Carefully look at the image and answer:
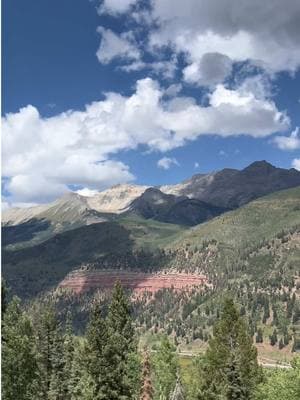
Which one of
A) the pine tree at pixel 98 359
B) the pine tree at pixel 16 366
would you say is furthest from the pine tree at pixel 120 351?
the pine tree at pixel 16 366

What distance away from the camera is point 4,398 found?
60531mm

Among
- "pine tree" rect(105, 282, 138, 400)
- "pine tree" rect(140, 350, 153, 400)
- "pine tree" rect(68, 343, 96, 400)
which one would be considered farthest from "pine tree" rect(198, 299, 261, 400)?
"pine tree" rect(68, 343, 96, 400)

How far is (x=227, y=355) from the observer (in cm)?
8688

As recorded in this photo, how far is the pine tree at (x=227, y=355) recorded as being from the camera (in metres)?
87.2

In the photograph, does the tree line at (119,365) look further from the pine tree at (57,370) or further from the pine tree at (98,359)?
the pine tree at (57,370)

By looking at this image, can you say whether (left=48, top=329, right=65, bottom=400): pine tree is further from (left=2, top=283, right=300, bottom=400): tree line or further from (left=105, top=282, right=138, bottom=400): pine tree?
(left=105, top=282, right=138, bottom=400): pine tree

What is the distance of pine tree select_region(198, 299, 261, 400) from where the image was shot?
87.2m

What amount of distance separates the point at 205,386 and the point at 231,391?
438 inches

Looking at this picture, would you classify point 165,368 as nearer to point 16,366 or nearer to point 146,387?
point 146,387

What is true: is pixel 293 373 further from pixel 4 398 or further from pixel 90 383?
pixel 4 398

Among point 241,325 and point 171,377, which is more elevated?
point 241,325

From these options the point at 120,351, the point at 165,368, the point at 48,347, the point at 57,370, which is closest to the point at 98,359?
the point at 120,351

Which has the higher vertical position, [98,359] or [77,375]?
[98,359]

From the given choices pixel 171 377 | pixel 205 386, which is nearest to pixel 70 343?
pixel 171 377
